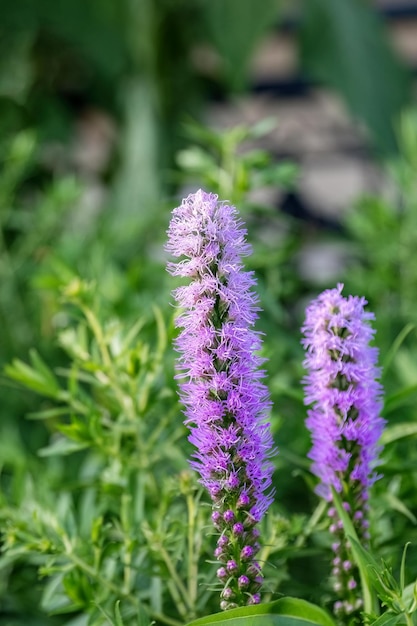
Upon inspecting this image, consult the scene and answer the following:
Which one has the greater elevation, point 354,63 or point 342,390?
point 354,63

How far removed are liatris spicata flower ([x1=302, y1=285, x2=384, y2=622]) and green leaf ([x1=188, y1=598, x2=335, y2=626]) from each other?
0.19 feet

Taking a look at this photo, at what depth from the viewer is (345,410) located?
415 millimetres

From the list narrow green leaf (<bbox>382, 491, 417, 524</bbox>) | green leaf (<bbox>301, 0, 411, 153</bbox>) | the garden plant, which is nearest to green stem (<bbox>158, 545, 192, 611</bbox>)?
the garden plant

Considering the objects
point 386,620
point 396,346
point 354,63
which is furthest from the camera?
point 354,63

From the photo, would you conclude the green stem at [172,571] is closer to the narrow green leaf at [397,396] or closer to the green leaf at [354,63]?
the narrow green leaf at [397,396]

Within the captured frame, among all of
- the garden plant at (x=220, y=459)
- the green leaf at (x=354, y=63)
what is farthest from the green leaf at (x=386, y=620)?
the green leaf at (x=354, y=63)

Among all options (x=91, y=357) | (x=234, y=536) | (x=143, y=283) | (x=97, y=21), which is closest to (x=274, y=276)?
(x=143, y=283)

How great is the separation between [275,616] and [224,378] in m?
0.09

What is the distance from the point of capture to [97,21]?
5.43 feet

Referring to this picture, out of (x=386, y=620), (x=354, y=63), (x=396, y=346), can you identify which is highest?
(x=354, y=63)

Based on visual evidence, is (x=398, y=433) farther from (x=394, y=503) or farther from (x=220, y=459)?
(x=220, y=459)

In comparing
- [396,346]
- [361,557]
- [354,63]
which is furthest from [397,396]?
[354,63]

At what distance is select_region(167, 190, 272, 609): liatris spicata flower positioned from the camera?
1.23ft

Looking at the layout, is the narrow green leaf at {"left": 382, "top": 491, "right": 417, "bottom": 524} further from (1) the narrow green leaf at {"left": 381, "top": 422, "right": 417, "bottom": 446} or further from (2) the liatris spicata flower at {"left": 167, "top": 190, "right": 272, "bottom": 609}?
(2) the liatris spicata flower at {"left": 167, "top": 190, "right": 272, "bottom": 609}
